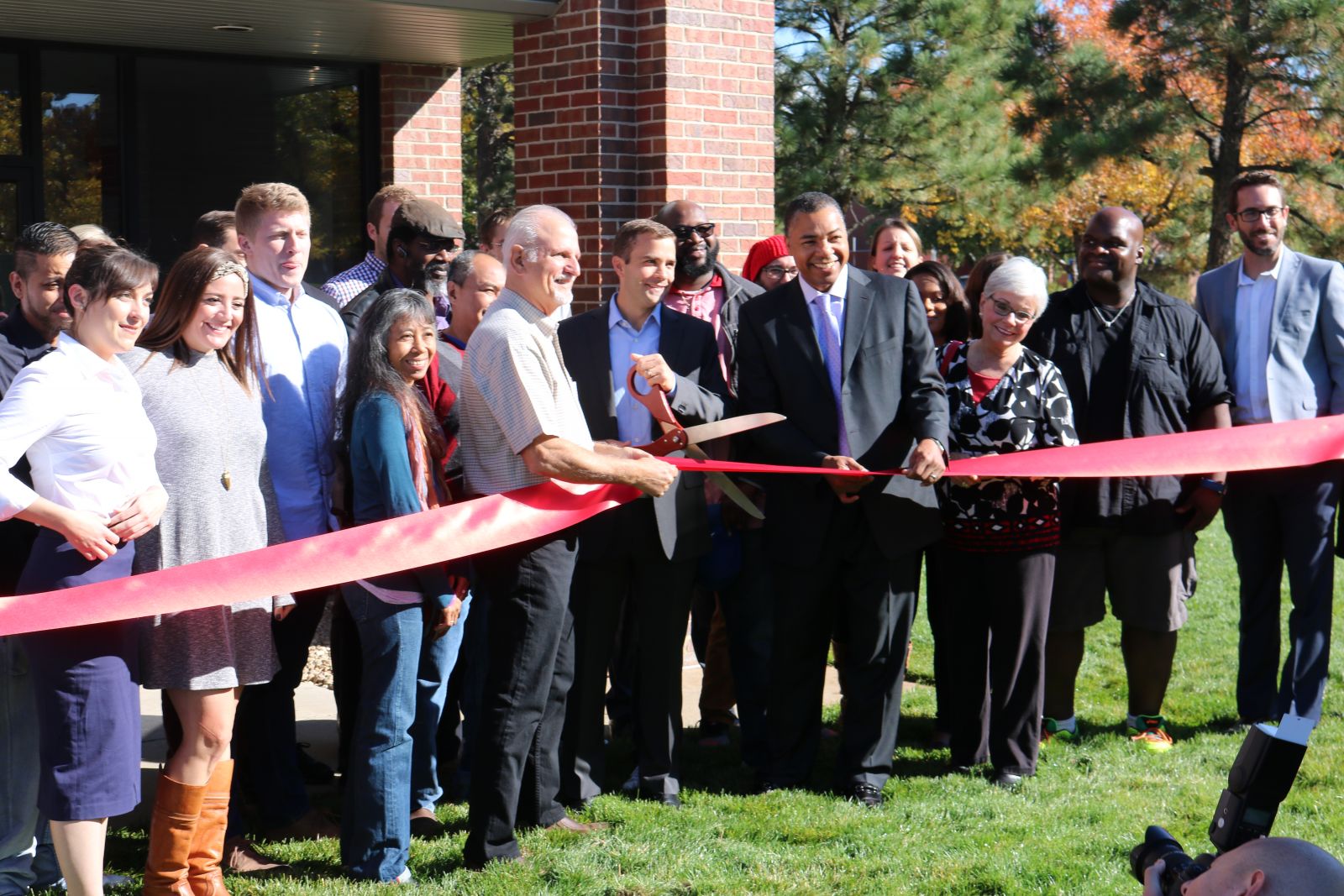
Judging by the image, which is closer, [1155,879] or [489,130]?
[1155,879]

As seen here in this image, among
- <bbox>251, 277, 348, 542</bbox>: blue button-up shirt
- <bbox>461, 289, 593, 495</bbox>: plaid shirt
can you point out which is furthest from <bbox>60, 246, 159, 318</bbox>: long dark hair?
<bbox>461, 289, 593, 495</bbox>: plaid shirt

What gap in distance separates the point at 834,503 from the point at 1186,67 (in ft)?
49.5

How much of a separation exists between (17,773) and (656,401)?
248 cm

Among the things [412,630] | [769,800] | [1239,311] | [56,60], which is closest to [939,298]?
[1239,311]

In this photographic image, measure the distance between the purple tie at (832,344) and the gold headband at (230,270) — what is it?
2.32 m

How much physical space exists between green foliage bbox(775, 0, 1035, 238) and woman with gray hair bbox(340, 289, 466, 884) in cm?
1654

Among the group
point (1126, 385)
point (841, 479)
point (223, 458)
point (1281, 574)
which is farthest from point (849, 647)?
point (223, 458)

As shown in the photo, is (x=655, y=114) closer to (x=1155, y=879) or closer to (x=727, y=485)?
(x=727, y=485)

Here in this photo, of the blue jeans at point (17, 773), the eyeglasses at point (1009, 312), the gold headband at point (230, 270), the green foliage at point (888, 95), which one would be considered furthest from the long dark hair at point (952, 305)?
the green foliage at point (888, 95)

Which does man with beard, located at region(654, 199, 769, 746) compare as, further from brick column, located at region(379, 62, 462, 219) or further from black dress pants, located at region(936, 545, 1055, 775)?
brick column, located at region(379, 62, 462, 219)

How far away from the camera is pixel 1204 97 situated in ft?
63.9

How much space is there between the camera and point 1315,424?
630 cm

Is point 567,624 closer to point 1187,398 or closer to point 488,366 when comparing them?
point 488,366

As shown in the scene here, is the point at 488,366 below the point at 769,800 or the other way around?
the other way around
